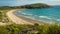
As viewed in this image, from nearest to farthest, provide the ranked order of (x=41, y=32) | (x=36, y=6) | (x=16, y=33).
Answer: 1. (x=41, y=32)
2. (x=16, y=33)
3. (x=36, y=6)

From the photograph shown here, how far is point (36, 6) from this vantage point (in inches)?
5359

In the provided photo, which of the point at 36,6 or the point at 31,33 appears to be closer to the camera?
the point at 31,33

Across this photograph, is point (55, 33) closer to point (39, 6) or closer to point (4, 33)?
point (4, 33)

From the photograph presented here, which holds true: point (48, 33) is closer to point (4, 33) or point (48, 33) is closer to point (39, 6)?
point (4, 33)

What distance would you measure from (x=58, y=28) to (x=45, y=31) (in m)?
0.53

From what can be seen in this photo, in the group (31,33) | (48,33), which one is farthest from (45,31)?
(31,33)

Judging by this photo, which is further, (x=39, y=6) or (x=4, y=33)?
(x=39, y=6)

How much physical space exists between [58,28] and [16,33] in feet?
6.40

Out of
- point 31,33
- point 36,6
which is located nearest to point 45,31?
point 31,33

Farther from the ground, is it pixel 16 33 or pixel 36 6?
pixel 16 33

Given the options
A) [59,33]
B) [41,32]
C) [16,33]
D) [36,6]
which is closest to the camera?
[59,33]

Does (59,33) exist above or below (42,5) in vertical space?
above

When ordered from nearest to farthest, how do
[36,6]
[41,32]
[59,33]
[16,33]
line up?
[59,33] < [41,32] < [16,33] < [36,6]

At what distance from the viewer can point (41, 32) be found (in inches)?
310
